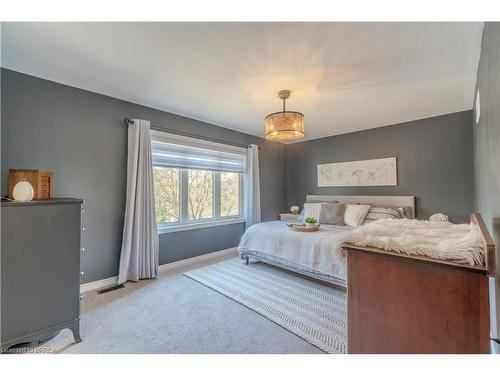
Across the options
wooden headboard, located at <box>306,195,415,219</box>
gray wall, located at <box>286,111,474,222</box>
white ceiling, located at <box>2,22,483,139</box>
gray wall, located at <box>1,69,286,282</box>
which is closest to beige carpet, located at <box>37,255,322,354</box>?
gray wall, located at <box>1,69,286,282</box>

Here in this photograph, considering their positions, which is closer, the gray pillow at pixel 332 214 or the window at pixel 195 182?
the window at pixel 195 182

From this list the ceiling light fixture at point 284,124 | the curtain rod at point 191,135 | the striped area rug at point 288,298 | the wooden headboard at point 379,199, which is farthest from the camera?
the wooden headboard at point 379,199

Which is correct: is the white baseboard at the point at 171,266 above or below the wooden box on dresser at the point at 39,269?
below

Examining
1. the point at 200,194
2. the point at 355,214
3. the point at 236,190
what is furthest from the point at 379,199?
the point at 200,194

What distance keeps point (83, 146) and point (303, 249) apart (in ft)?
9.22

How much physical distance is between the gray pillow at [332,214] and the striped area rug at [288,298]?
1204mm

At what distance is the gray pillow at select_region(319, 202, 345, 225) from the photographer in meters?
3.78

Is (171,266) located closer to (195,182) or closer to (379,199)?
(195,182)

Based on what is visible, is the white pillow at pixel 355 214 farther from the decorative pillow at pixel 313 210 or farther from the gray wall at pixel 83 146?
the gray wall at pixel 83 146

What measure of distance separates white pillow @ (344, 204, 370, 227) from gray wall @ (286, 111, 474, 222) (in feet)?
Answer: 2.13

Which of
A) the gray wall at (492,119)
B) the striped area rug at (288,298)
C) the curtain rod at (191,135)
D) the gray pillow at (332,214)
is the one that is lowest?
the striped area rug at (288,298)

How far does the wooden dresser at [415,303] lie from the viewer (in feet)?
2.60

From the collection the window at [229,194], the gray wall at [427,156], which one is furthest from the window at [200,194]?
the gray wall at [427,156]

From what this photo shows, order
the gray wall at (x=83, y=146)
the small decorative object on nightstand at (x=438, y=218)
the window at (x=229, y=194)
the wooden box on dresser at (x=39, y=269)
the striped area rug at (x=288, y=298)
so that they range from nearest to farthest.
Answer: the wooden box on dresser at (x=39, y=269) < the striped area rug at (x=288, y=298) < the gray wall at (x=83, y=146) < the small decorative object on nightstand at (x=438, y=218) < the window at (x=229, y=194)
